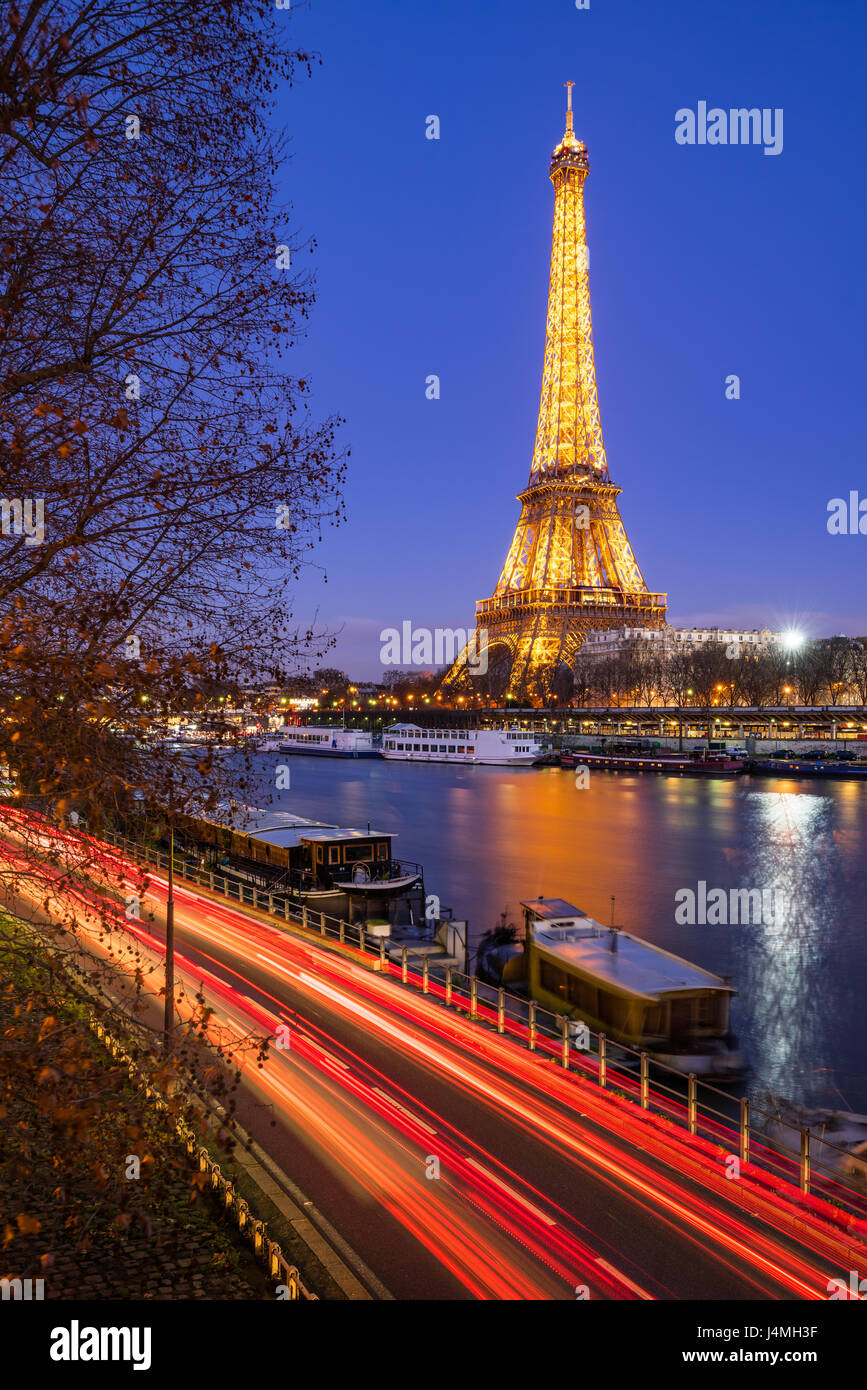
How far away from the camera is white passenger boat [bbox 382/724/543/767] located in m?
83.5

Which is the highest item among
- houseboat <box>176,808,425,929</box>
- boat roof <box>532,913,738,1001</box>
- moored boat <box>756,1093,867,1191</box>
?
houseboat <box>176,808,425,929</box>

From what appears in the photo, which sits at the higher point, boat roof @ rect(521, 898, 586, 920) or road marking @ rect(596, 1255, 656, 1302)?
road marking @ rect(596, 1255, 656, 1302)

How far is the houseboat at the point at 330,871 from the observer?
952 inches

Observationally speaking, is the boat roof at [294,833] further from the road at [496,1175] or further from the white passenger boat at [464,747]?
the white passenger boat at [464,747]

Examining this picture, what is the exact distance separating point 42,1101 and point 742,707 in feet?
314

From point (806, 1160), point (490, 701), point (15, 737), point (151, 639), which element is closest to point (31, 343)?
point (151, 639)

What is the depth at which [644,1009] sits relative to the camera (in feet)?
56.1

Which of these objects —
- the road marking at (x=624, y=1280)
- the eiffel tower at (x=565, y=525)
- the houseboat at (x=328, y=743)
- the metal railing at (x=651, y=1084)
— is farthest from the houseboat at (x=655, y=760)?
the road marking at (x=624, y=1280)

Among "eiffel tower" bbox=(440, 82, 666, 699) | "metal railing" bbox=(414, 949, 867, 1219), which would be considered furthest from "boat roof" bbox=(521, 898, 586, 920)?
"eiffel tower" bbox=(440, 82, 666, 699)

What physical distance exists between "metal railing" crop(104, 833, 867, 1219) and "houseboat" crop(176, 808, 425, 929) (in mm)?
2487

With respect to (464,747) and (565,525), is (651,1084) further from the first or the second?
(565,525)

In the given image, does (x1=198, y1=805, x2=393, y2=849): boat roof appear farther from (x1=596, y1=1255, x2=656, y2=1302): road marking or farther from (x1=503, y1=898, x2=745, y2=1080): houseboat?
(x1=596, y1=1255, x2=656, y2=1302): road marking

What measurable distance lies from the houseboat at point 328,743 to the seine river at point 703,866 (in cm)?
2796
